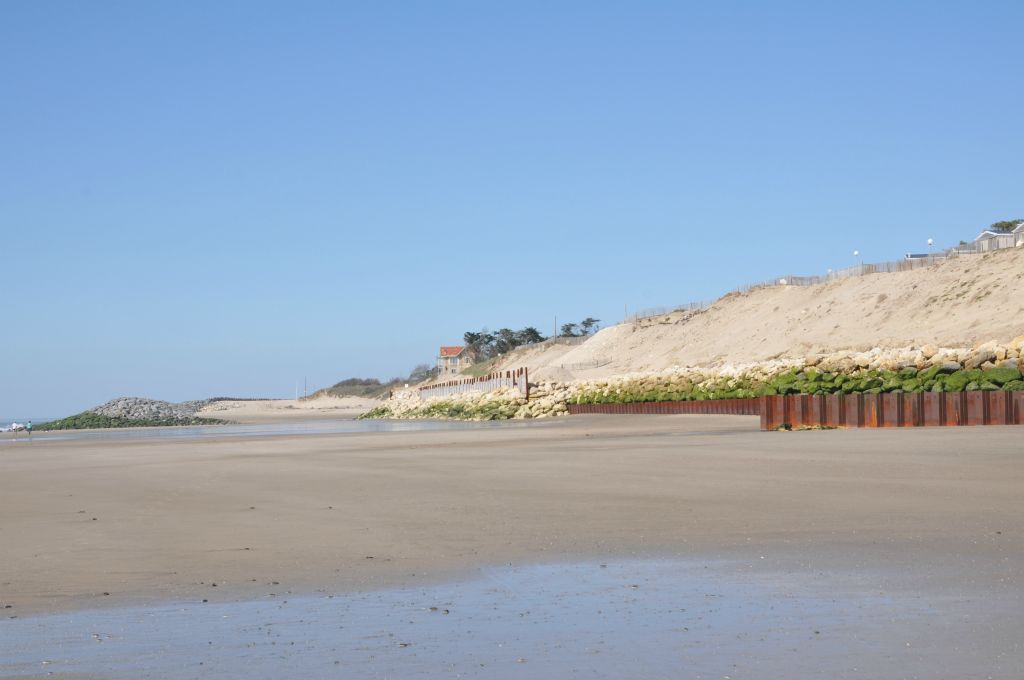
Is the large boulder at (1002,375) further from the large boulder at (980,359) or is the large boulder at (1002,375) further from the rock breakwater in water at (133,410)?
the rock breakwater in water at (133,410)

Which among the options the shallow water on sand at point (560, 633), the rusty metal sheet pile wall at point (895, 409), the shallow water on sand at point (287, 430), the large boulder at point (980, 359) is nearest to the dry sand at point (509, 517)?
the shallow water on sand at point (560, 633)

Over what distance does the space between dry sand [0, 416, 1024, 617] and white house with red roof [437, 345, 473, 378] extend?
130542 millimetres

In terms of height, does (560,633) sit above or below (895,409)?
below

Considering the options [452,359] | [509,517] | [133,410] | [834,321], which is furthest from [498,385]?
[452,359]

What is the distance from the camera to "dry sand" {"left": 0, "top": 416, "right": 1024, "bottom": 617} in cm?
737

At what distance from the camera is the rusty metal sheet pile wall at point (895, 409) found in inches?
749

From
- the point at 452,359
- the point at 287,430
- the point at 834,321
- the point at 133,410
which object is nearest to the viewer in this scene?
the point at 287,430

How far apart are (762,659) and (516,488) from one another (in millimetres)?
7392


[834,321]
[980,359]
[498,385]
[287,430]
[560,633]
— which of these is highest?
[834,321]

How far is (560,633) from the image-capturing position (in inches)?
221

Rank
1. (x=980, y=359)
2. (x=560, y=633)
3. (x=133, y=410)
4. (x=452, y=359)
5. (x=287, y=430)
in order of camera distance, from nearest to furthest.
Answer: (x=560, y=633)
(x=980, y=359)
(x=287, y=430)
(x=133, y=410)
(x=452, y=359)

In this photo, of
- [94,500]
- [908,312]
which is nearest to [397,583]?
[94,500]

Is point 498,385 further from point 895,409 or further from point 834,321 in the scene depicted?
point 895,409

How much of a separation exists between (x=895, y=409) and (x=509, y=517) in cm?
1228
